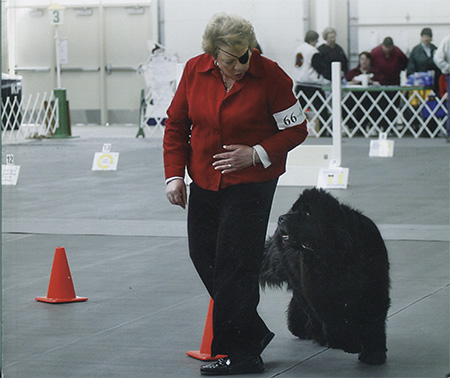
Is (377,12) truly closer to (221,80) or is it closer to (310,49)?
(310,49)

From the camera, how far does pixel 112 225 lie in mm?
7371

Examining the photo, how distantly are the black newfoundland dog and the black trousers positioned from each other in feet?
0.40

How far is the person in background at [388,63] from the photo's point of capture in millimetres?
15125

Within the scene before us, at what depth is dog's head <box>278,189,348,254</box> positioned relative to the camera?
3.53 m

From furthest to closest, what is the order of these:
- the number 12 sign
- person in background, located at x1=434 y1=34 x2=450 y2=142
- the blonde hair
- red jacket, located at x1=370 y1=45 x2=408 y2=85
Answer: the number 12 sign, red jacket, located at x1=370 y1=45 x2=408 y2=85, person in background, located at x1=434 y1=34 x2=450 y2=142, the blonde hair

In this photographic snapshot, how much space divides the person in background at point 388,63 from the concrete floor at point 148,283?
4.75 meters

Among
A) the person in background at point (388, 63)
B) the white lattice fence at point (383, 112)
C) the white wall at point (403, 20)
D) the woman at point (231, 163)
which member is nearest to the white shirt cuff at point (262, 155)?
the woman at point (231, 163)

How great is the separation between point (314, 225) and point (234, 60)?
68 centimetres

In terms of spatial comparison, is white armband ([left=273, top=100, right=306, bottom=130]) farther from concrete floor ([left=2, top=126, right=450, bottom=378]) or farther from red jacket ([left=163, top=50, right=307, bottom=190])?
concrete floor ([left=2, top=126, right=450, bottom=378])

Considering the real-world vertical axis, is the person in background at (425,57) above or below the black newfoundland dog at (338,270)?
above

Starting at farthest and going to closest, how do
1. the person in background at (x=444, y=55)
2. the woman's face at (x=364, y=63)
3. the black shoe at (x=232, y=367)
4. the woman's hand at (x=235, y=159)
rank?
1. the woman's face at (x=364, y=63)
2. the person in background at (x=444, y=55)
3. the black shoe at (x=232, y=367)
4. the woman's hand at (x=235, y=159)

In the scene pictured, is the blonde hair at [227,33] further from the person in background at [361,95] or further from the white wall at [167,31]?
the person in background at [361,95]

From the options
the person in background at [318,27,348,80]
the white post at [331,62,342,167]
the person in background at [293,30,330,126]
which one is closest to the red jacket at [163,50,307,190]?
the white post at [331,62,342,167]

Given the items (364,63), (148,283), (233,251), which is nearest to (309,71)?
(364,63)
